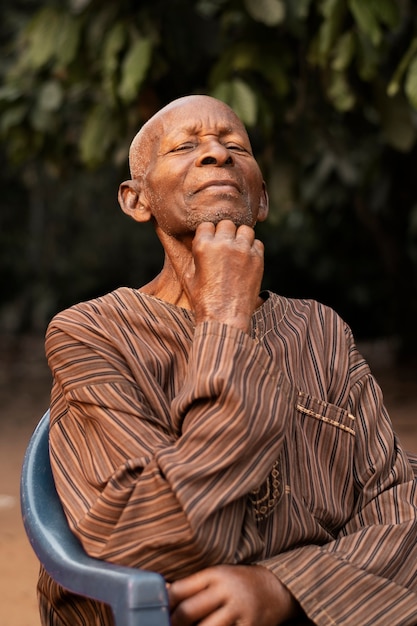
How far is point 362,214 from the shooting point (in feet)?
31.3

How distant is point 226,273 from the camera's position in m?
2.37

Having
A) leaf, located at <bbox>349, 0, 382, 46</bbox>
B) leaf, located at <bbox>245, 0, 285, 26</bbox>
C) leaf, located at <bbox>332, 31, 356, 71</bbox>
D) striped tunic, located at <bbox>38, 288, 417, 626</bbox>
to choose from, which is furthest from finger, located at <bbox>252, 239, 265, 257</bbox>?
leaf, located at <bbox>245, 0, 285, 26</bbox>

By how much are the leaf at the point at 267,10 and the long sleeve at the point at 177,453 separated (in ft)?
9.30

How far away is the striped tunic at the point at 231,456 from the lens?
7.11 feet

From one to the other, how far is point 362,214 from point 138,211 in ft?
23.2

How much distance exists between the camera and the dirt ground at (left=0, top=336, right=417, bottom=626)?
179 inches

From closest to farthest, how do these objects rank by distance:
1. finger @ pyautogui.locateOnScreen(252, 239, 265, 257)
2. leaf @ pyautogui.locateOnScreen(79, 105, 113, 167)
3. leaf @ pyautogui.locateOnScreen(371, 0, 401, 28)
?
finger @ pyautogui.locateOnScreen(252, 239, 265, 257) → leaf @ pyautogui.locateOnScreen(371, 0, 401, 28) → leaf @ pyautogui.locateOnScreen(79, 105, 113, 167)

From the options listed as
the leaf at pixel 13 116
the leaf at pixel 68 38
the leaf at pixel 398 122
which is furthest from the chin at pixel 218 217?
the leaf at pixel 13 116

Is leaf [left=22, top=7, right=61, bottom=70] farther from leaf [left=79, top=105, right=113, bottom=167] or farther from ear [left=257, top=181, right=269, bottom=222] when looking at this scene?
ear [left=257, top=181, right=269, bottom=222]

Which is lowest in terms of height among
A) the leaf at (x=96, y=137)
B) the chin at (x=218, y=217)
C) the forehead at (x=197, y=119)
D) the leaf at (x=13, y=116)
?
the chin at (x=218, y=217)

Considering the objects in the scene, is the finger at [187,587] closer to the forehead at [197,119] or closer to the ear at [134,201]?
the ear at [134,201]

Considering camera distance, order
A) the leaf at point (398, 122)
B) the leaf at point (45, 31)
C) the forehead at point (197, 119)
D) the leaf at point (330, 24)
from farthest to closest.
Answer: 1. the leaf at point (45, 31)
2. the leaf at point (398, 122)
3. the leaf at point (330, 24)
4. the forehead at point (197, 119)

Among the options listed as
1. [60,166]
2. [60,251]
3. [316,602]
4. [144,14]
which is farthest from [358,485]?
[60,251]

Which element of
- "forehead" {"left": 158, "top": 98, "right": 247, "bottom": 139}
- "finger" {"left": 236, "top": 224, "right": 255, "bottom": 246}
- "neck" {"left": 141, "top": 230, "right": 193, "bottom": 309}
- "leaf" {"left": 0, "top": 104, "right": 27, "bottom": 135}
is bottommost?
"neck" {"left": 141, "top": 230, "right": 193, "bottom": 309}
